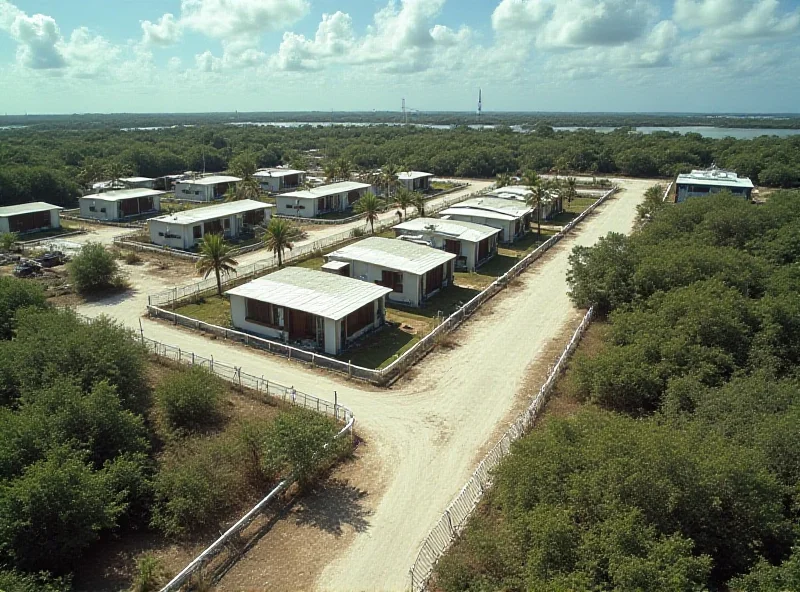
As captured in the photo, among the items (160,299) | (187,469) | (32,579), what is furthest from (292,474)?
(160,299)

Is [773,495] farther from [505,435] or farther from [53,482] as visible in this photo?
[53,482]

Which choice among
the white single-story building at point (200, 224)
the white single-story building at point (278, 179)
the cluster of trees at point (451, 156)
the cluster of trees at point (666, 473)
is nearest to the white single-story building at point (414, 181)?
the cluster of trees at point (451, 156)

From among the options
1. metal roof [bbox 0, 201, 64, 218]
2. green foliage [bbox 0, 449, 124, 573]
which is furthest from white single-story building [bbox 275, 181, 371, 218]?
green foliage [bbox 0, 449, 124, 573]

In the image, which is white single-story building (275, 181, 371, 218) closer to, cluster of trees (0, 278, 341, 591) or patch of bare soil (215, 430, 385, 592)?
cluster of trees (0, 278, 341, 591)

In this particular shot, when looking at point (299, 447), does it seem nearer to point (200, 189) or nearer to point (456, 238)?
point (456, 238)

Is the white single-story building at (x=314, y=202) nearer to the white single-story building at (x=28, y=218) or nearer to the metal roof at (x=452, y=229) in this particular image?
the metal roof at (x=452, y=229)

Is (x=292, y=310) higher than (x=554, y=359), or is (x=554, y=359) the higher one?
(x=292, y=310)

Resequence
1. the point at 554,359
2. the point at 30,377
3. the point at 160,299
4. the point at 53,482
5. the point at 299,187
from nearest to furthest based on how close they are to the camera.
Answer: the point at 53,482, the point at 30,377, the point at 554,359, the point at 160,299, the point at 299,187
